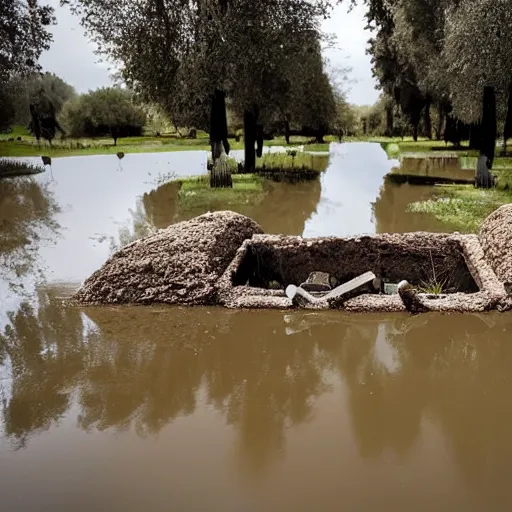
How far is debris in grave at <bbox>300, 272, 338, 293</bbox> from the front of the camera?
11.3m

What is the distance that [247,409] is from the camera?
6871 mm

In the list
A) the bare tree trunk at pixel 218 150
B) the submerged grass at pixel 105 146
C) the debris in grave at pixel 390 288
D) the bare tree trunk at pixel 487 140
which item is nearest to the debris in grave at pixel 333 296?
the debris in grave at pixel 390 288

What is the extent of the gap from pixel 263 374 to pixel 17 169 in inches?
1448

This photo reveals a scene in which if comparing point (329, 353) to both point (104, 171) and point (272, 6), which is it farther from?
point (104, 171)

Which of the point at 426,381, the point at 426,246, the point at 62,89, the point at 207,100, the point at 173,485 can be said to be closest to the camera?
the point at 173,485

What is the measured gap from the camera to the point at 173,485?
5.41 metres

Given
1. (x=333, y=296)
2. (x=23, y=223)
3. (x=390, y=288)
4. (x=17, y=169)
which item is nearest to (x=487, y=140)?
(x=390, y=288)

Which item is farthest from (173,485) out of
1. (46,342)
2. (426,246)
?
(426,246)

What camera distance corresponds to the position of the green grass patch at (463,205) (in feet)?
59.2

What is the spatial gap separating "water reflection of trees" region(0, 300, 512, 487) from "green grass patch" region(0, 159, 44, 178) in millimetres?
30542

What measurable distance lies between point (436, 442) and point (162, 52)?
23485 millimetres

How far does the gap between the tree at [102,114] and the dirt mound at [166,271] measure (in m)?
67.2

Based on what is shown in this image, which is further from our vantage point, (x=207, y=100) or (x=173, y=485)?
(x=207, y=100)

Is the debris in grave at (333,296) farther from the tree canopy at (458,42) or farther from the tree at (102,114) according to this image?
the tree at (102,114)
